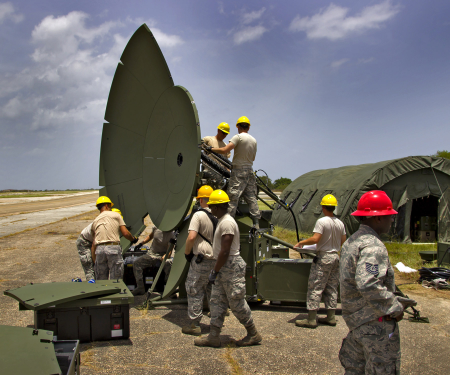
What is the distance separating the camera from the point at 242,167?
20.6 feet

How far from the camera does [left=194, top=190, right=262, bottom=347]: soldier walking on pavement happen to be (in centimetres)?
447

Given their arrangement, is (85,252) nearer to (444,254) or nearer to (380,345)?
(380,345)

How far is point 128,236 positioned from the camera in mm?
6535

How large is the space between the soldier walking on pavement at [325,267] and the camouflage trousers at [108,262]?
3133mm

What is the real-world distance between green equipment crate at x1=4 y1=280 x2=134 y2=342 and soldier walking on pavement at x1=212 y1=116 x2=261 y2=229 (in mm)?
2365

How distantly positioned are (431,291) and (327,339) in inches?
151

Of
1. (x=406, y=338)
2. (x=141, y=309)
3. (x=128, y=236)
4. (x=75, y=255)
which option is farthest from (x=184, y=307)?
(x=75, y=255)

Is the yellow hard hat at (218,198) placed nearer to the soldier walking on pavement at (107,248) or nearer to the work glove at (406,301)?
the work glove at (406,301)

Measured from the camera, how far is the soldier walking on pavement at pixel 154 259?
23.0 feet

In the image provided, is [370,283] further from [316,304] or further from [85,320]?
[85,320]

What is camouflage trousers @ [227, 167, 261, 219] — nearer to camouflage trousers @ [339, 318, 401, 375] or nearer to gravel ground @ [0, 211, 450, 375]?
gravel ground @ [0, 211, 450, 375]

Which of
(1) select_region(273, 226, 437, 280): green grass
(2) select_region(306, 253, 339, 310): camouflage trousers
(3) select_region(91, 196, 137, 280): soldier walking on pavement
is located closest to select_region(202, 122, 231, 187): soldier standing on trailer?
(3) select_region(91, 196, 137, 280): soldier walking on pavement

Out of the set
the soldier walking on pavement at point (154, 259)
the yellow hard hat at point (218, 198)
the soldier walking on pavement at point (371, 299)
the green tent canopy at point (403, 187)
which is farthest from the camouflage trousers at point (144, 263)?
the green tent canopy at point (403, 187)

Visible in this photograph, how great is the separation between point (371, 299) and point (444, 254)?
755 centimetres
